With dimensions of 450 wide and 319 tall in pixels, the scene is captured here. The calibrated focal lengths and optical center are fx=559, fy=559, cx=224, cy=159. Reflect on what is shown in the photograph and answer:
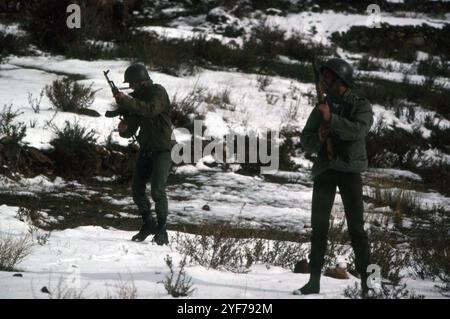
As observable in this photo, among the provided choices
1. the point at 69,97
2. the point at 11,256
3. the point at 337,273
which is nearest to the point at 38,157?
the point at 69,97

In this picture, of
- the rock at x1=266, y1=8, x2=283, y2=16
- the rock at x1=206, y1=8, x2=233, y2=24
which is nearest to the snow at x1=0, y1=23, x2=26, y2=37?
the rock at x1=206, y1=8, x2=233, y2=24

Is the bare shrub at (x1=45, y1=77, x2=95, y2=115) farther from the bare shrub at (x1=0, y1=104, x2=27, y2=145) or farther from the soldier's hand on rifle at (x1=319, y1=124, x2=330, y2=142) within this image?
the soldier's hand on rifle at (x1=319, y1=124, x2=330, y2=142)

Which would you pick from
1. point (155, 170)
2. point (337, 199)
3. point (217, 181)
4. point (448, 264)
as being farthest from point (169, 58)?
point (448, 264)

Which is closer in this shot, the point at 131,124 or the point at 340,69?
the point at 340,69

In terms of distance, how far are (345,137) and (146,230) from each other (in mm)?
2446

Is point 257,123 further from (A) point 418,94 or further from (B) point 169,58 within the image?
(A) point 418,94

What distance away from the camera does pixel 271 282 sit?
423cm

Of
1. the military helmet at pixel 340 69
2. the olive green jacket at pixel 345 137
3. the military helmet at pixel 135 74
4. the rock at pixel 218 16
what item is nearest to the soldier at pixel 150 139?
the military helmet at pixel 135 74

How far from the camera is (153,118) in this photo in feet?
16.9

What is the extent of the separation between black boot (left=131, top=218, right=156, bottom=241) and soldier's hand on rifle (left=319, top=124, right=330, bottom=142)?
2.31m

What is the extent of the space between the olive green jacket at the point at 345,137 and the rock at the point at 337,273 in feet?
4.08

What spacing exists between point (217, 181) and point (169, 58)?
415cm

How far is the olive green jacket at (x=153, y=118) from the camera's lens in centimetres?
500

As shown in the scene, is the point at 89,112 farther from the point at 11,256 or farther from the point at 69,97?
the point at 11,256
